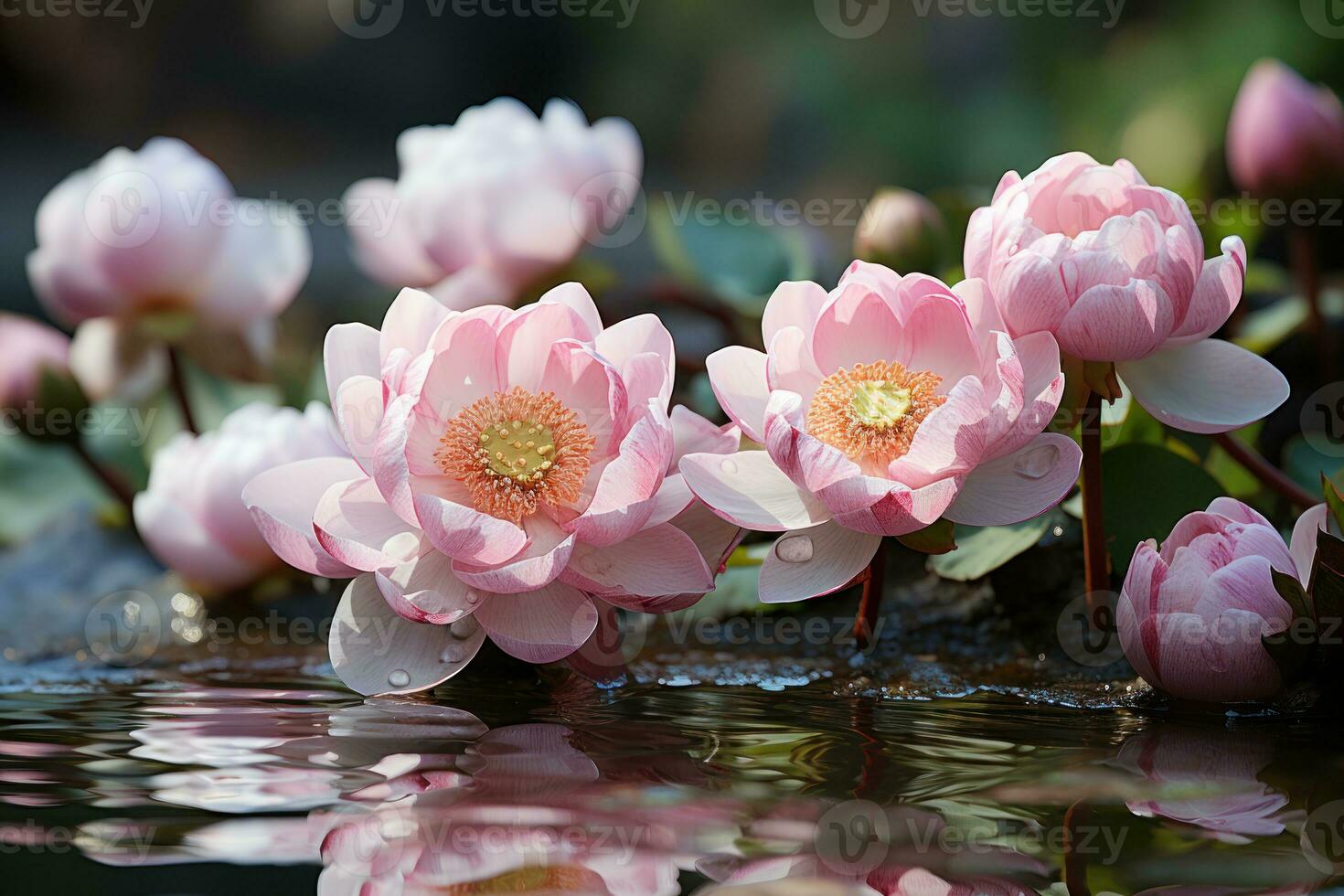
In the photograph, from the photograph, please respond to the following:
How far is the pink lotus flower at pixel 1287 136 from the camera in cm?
79

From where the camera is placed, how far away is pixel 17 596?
0.74 meters

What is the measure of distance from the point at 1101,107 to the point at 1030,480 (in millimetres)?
1601

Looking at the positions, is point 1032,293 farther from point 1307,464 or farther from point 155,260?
point 155,260

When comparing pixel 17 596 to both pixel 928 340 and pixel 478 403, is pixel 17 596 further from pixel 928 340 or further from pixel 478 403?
pixel 928 340

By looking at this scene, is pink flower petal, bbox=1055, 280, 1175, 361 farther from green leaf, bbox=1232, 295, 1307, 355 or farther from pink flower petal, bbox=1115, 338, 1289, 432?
green leaf, bbox=1232, 295, 1307, 355

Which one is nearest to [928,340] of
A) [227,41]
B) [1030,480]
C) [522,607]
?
[1030,480]

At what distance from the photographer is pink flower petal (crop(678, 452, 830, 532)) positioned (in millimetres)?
420

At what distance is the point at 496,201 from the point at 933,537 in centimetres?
35

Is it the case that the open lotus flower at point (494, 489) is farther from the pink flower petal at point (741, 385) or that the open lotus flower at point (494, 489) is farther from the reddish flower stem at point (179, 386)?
the reddish flower stem at point (179, 386)

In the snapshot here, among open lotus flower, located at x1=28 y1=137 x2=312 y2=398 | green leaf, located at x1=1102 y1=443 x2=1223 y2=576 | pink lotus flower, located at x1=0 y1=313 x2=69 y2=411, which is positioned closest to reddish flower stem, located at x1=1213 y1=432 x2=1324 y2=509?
green leaf, located at x1=1102 y1=443 x2=1223 y2=576

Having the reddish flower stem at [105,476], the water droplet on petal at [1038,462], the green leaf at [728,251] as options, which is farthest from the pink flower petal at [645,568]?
the reddish flower stem at [105,476]

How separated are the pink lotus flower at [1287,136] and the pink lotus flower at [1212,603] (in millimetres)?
423

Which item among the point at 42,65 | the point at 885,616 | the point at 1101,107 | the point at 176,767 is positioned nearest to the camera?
the point at 176,767

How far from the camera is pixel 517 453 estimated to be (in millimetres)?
439
